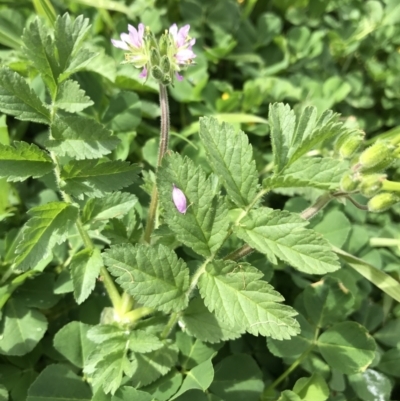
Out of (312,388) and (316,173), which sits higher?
(316,173)

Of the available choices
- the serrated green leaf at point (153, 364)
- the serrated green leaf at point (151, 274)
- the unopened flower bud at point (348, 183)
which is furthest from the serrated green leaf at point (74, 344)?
the unopened flower bud at point (348, 183)

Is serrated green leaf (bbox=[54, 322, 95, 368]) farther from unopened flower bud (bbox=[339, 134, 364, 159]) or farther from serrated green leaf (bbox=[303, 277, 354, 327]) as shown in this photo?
unopened flower bud (bbox=[339, 134, 364, 159])

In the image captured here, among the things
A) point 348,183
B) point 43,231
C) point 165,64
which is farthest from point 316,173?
point 43,231

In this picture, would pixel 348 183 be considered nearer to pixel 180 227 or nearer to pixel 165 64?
pixel 180 227

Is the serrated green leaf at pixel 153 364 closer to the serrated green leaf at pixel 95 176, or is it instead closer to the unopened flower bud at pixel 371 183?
the serrated green leaf at pixel 95 176

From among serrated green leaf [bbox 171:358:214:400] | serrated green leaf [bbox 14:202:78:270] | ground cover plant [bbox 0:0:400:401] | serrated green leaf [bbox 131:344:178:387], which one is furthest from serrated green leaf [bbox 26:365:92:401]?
serrated green leaf [bbox 14:202:78:270]
